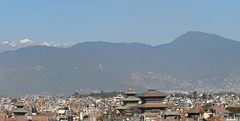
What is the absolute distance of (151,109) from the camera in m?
92.4

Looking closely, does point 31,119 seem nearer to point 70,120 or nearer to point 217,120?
point 70,120

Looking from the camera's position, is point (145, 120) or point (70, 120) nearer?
point (145, 120)

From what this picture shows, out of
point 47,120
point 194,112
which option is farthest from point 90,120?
point 194,112

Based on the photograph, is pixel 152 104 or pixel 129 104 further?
pixel 129 104

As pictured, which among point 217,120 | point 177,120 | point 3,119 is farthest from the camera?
point 3,119

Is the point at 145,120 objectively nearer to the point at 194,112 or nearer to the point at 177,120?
the point at 177,120

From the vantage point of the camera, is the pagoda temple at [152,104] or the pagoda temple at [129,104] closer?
the pagoda temple at [152,104]

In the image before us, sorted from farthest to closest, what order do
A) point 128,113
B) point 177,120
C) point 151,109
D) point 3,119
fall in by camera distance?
point 128,113 → point 151,109 → point 3,119 → point 177,120

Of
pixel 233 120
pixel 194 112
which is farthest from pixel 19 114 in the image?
pixel 233 120

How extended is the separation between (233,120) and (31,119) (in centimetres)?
2560

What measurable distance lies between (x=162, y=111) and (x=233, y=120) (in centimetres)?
1763

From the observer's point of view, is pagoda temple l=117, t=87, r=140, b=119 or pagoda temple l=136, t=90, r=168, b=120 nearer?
pagoda temple l=136, t=90, r=168, b=120

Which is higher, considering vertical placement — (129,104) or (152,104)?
(129,104)

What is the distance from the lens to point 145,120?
80.1 m
